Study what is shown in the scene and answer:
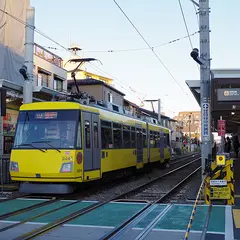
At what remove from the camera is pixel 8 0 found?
2317 centimetres

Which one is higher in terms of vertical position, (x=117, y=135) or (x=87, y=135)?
(x=117, y=135)

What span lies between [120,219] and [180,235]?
75.1 inches

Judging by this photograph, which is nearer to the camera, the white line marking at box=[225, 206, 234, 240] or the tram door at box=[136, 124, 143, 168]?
the white line marking at box=[225, 206, 234, 240]

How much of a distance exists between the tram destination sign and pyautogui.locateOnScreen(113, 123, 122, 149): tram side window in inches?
167

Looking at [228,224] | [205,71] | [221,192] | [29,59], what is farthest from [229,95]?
[228,224]

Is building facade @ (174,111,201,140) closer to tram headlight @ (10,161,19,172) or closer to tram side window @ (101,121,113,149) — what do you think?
tram side window @ (101,121,113,149)

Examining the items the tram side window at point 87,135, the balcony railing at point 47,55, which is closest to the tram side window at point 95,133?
the tram side window at point 87,135

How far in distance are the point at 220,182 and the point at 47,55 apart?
71.6ft

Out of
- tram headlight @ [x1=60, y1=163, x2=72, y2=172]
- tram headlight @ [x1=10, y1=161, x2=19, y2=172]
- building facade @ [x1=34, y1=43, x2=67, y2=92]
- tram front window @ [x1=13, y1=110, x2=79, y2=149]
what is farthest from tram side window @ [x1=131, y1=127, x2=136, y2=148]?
building facade @ [x1=34, y1=43, x2=67, y2=92]

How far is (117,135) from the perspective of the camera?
16.8m

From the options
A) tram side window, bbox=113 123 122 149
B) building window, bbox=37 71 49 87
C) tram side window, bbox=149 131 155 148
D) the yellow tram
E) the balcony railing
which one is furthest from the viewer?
building window, bbox=37 71 49 87

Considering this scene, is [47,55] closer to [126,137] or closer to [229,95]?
[126,137]

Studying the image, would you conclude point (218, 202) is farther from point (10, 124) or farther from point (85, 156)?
point (10, 124)

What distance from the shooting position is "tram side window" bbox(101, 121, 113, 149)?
14.8m
